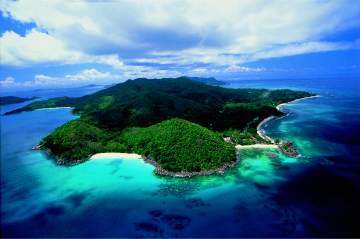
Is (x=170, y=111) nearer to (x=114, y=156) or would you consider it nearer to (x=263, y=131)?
(x=263, y=131)

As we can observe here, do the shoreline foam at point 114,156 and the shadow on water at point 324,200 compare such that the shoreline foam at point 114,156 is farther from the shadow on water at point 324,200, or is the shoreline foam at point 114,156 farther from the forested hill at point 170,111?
the shadow on water at point 324,200

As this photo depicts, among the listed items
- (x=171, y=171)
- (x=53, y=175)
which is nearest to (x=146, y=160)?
(x=171, y=171)

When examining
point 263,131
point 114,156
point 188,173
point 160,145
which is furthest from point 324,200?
point 263,131

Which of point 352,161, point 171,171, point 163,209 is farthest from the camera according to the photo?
point 352,161

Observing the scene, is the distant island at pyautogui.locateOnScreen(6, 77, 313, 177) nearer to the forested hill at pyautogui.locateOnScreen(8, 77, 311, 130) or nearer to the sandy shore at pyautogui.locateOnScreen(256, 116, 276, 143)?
the forested hill at pyautogui.locateOnScreen(8, 77, 311, 130)

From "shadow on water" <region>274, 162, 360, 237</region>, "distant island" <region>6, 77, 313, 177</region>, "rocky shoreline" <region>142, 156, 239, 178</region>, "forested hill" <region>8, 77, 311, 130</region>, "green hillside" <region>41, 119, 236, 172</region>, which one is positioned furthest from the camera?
"forested hill" <region>8, 77, 311, 130</region>

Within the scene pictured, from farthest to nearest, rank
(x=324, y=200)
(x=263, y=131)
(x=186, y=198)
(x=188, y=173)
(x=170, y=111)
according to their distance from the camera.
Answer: (x=170, y=111)
(x=263, y=131)
(x=188, y=173)
(x=186, y=198)
(x=324, y=200)

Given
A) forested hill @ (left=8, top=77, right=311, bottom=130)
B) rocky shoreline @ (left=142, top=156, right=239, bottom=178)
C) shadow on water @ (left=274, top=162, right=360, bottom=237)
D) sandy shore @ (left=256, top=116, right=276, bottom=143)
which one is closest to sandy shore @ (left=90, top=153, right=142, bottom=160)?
rocky shoreline @ (left=142, top=156, right=239, bottom=178)

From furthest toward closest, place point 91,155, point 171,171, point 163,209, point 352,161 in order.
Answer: point 91,155
point 352,161
point 171,171
point 163,209

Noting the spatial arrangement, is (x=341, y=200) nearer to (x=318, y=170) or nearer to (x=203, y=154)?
(x=318, y=170)
